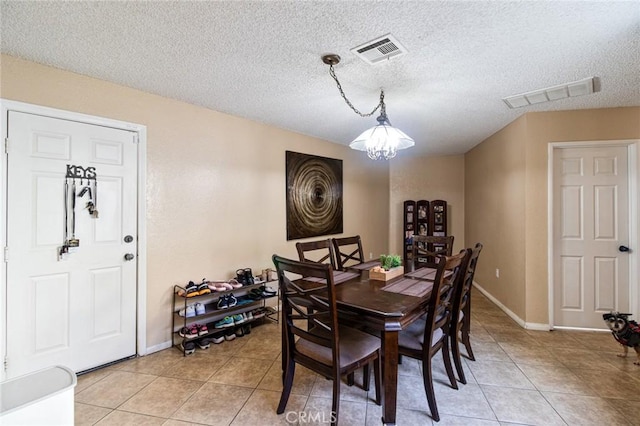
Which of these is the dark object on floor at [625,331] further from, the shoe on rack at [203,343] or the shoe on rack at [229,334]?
the shoe on rack at [203,343]

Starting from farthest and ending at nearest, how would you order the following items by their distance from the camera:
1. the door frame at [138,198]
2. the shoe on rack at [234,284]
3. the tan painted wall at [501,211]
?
the tan painted wall at [501,211] < the shoe on rack at [234,284] < the door frame at [138,198]

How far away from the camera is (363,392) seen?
81.6 inches

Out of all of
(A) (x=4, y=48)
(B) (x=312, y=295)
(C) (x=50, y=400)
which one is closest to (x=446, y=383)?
(B) (x=312, y=295)

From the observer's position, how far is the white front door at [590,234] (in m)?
3.07

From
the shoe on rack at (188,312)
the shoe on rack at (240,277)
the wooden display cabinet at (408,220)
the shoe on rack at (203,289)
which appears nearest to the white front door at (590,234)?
the wooden display cabinet at (408,220)

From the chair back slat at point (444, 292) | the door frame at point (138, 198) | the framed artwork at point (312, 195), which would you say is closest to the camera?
the chair back slat at point (444, 292)

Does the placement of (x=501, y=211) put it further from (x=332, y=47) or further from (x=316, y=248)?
(x=332, y=47)

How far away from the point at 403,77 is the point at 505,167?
7.52 feet

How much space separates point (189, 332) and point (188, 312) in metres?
0.18

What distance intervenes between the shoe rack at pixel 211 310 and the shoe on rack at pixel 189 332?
0.07ft

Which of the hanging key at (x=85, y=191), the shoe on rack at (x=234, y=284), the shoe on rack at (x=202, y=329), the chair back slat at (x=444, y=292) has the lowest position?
the shoe on rack at (x=202, y=329)

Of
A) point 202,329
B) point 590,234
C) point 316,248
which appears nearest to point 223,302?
point 202,329

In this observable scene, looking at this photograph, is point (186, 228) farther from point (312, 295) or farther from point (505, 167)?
point (505, 167)

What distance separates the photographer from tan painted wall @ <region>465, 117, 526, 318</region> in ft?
11.1
